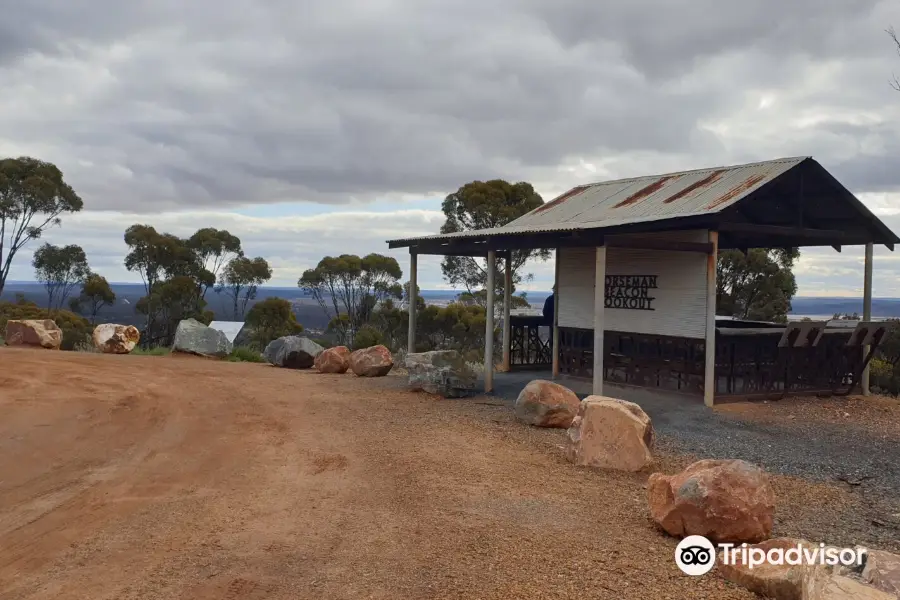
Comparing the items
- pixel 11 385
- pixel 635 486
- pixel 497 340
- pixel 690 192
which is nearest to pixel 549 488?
pixel 635 486

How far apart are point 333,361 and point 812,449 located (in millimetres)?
10713

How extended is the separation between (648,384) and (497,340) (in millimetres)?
14129

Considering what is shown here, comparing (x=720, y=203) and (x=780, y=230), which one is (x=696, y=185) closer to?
(x=780, y=230)

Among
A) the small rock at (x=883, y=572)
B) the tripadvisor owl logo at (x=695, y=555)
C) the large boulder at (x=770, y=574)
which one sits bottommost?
the tripadvisor owl logo at (x=695, y=555)

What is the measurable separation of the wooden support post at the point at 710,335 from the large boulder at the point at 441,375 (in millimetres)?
4115

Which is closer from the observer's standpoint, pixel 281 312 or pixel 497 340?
pixel 497 340

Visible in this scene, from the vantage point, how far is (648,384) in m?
13.7

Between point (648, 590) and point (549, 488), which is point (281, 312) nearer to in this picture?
point (549, 488)

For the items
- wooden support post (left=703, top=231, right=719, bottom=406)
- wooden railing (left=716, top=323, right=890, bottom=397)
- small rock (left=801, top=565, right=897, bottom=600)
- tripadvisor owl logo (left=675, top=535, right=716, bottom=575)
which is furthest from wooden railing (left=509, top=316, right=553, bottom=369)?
small rock (left=801, top=565, right=897, bottom=600)

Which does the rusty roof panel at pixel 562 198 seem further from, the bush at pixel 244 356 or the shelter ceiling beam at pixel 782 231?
the bush at pixel 244 356

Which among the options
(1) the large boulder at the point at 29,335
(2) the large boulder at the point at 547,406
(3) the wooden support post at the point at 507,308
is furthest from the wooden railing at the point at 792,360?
(1) the large boulder at the point at 29,335

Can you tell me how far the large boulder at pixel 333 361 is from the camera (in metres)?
17.1

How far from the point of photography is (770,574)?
4.44 meters

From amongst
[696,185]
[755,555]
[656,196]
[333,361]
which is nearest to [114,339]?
[333,361]
